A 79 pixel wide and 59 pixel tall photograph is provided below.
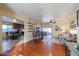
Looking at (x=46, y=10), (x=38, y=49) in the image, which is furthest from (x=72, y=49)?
(x=46, y=10)

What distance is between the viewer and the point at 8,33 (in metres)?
2.37

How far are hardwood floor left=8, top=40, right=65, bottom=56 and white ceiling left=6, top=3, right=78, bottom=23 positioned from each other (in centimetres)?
45

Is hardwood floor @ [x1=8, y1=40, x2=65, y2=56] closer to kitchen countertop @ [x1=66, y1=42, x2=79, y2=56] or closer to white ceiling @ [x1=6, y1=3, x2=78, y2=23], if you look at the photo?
kitchen countertop @ [x1=66, y1=42, x2=79, y2=56]

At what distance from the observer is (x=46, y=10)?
2.40 m

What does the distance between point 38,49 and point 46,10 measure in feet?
2.25

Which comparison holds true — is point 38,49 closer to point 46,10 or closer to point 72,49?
point 72,49

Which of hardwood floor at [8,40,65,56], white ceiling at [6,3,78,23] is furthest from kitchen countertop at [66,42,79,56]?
white ceiling at [6,3,78,23]

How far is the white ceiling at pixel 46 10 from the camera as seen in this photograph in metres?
2.35

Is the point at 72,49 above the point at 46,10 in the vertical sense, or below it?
below

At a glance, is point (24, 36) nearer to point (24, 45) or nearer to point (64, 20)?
point (24, 45)

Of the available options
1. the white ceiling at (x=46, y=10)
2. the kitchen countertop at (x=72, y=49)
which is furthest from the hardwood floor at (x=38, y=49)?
the white ceiling at (x=46, y=10)

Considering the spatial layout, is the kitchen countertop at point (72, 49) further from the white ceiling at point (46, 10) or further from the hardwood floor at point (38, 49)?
the white ceiling at point (46, 10)

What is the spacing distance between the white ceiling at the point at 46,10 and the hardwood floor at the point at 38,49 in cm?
45

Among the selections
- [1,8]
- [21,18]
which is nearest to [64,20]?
[21,18]
